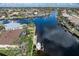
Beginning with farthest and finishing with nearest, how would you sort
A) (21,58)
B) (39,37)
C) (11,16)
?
1. (11,16)
2. (39,37)
3. (21,58)

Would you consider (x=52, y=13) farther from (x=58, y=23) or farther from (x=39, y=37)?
(x=39, y=37)

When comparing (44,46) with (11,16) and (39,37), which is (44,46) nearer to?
(39,37)

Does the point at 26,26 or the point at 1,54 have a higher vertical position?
the point at 26,26

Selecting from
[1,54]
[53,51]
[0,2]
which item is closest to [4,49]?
[1,54]

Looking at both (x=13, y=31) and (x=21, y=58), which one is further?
(x=13, y=31)

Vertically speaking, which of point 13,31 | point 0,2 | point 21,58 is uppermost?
point 0,2

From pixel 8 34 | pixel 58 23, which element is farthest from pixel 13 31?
pixel 58 23

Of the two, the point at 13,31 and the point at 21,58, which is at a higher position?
the point at 13,31

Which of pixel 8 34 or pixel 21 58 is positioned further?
pixel 8 34

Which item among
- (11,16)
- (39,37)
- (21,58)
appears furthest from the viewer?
(11,16)
